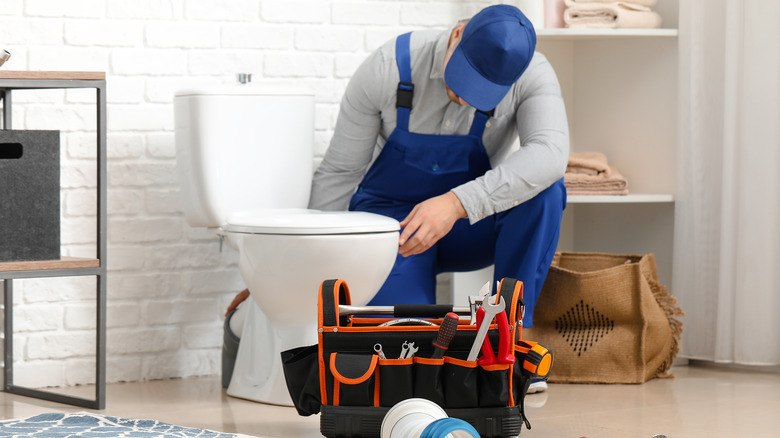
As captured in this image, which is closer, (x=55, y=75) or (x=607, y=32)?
(x=55, y=75)

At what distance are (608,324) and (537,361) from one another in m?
0.89

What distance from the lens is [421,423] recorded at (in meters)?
1.56

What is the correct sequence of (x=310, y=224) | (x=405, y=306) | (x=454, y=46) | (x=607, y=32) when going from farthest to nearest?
(x=607, y=32) < (x=454, y=46) < (x=310, y=224) < (x=405, y=306)

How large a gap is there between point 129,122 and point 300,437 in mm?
1067

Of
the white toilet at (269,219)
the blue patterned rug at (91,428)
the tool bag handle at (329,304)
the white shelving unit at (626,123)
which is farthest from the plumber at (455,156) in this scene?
the blue patterned rug at (91,428)

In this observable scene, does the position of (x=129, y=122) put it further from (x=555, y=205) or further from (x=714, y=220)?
(x=714, y=220)

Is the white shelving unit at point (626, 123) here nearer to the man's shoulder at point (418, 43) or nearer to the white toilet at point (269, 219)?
the man's shoulder at point (418, 43)

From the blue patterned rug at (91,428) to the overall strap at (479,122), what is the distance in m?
0.90

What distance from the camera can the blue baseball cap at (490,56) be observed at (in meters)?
2.01

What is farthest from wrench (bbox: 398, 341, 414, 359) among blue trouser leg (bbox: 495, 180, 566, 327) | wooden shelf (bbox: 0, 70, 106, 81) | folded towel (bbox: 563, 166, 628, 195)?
folded towel (bbox: 563, 166, 628, 195)

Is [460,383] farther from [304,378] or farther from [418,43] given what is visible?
[418,43]

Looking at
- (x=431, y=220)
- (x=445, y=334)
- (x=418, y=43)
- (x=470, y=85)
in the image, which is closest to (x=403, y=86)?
(x=418, y=43)

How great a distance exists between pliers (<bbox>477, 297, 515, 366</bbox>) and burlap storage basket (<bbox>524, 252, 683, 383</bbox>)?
0.87 meters

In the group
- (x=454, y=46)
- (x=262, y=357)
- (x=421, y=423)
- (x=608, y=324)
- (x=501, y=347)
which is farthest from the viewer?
(x=608, y=324)
